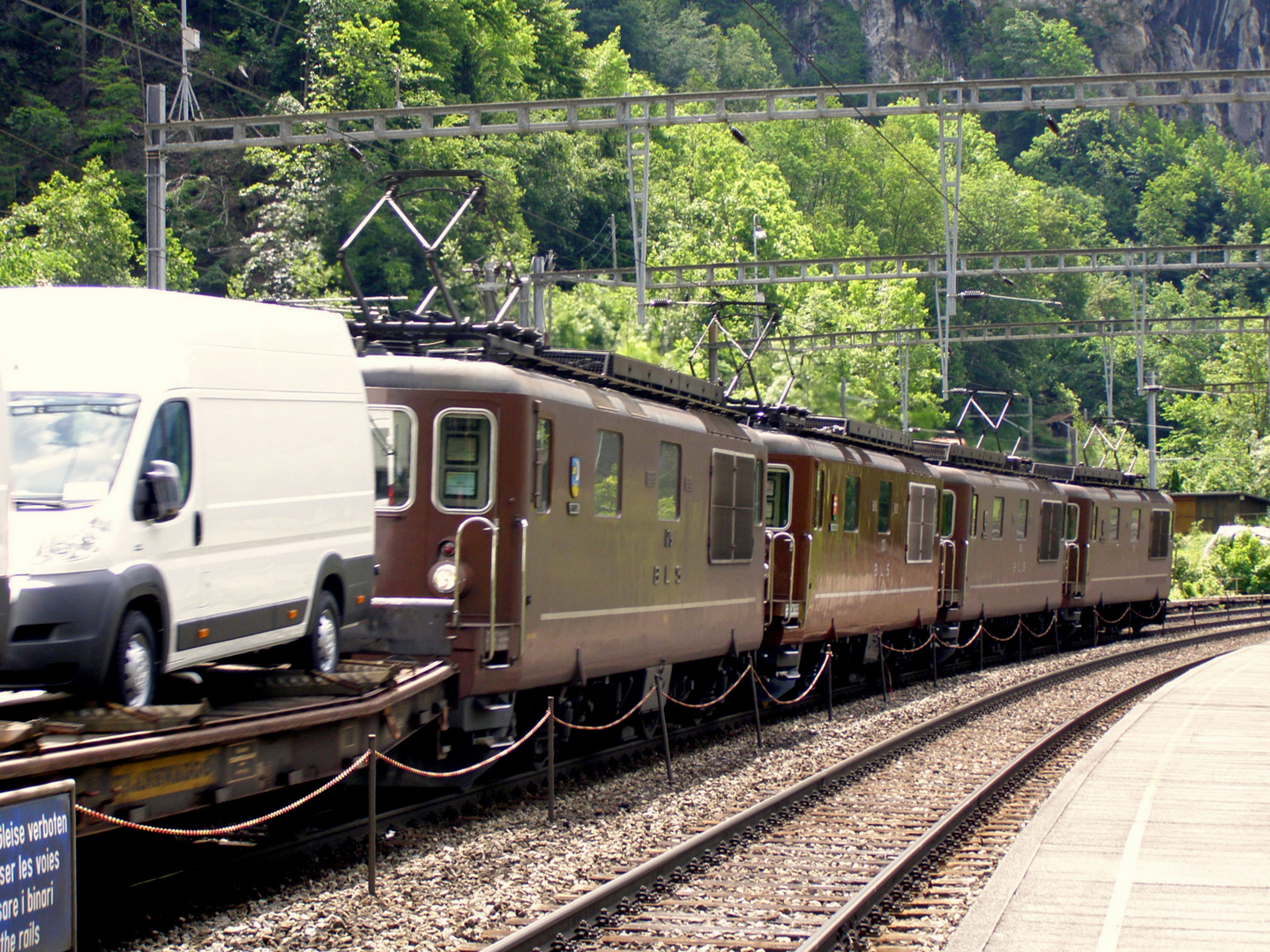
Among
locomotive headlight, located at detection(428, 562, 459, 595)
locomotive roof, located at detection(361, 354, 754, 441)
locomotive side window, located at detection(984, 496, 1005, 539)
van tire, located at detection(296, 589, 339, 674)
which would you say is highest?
locomotive roof, located at detection(361, 354, 754, 441)

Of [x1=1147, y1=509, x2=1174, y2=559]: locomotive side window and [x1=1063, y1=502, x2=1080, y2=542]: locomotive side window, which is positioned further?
[x1=1147, y1=509, x2=1174, y2=559]: locomotive side window

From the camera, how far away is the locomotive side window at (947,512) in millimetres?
25750

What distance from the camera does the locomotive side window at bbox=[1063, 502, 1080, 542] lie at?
32531 mm

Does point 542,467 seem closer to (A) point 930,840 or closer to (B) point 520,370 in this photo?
(B) point 520,370

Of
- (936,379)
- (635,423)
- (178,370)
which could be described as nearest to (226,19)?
(936,379)

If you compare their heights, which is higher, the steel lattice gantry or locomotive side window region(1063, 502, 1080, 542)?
the steel lattice gantry

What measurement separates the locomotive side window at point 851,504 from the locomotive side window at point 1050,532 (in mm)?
10939

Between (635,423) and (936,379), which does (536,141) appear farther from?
(635,423)

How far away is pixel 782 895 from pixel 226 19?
64.2 meters

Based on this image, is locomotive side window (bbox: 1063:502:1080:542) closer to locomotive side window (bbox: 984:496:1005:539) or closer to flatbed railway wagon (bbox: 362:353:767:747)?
locomotive side window (bbox: 984:496:1005:539)

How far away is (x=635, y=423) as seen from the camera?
1344 centimetres

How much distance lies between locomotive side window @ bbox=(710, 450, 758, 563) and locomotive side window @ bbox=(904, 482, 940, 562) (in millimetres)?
6564

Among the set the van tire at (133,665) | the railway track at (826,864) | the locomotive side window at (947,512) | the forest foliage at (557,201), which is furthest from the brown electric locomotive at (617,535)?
the forest foliage at (557,201)

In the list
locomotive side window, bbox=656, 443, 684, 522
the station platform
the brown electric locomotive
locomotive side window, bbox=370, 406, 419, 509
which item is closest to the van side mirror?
the brown electric locomotive
